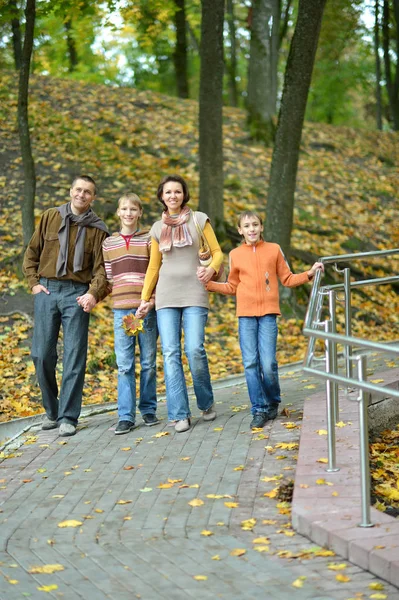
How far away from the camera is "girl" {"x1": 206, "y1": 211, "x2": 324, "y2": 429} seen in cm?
705

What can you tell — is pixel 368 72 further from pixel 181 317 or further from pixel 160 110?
pixel 181 317

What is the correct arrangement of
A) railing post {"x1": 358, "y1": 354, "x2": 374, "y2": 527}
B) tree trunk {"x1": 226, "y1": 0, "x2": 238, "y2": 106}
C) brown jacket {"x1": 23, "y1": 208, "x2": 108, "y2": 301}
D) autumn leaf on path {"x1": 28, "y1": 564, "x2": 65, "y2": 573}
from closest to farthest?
autumn leaf on path {"x1": 28, "y1": 564, "x2": 65, "y2": 573} < railing post {"x1": 358, "y1": 354, "x2": 374, "y2": 527} < brown jacket {"x1": 23, "y1": 208, "x2": 108, "y2": 301} < tree trunk {"x1": 226, "y1": 0, "x2": 238, "y2": 106}

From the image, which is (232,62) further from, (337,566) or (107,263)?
(337,566)

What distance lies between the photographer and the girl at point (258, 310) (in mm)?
7051

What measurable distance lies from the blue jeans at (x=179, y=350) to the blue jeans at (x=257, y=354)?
1.20 feet

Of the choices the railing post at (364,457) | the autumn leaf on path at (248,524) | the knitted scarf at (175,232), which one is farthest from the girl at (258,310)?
the railing post at (364,457)

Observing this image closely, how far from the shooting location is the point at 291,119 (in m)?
12.8

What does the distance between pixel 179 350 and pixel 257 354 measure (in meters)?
0.65

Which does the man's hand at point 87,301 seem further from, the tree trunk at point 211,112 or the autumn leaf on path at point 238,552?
the tree trunk at point 211,112

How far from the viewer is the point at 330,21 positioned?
2698 cm

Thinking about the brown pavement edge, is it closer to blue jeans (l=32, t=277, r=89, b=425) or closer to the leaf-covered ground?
blue jeans (l=32, t=277, r=89, b=425)

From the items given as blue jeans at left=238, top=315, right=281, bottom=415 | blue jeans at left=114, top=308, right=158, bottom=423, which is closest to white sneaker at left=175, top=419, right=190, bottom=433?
blue jeans at left=114, top=308, right=158, bottom=423

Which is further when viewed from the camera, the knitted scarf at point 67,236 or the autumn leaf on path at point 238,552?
the knitted scarf at point 67,236

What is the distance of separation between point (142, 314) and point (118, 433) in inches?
40.3
